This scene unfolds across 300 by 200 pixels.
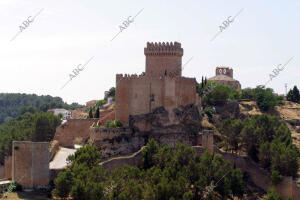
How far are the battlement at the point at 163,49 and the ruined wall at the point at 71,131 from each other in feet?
34.6

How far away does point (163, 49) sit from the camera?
58.8 metres

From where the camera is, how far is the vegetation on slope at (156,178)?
142 ft

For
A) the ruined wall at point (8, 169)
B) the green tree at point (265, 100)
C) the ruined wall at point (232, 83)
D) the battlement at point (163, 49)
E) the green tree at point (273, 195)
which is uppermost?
the battlement at point (163, 49)

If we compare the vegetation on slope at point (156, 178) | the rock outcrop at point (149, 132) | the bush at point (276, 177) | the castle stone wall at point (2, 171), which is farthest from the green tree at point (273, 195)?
the castle stone wall at point (2, 171)

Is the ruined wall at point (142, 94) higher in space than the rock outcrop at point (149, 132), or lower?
higher

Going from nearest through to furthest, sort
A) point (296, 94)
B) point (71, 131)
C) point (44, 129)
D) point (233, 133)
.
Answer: point (233, 133) < point (71, 131) < point (44, 129) < point (296, 94)

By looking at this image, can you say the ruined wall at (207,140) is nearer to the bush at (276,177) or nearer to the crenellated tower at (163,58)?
the bush at (276,177)

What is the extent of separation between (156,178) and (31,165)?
445 inches

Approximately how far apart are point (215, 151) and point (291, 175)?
24.4ft

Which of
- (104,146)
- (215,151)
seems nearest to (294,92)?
(215,151)

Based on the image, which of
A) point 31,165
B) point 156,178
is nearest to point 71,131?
point 31,165

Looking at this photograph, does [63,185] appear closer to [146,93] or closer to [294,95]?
[146,93]

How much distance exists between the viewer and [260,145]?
5544 cm

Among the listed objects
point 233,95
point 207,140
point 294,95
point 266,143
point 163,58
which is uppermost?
point 163,58
